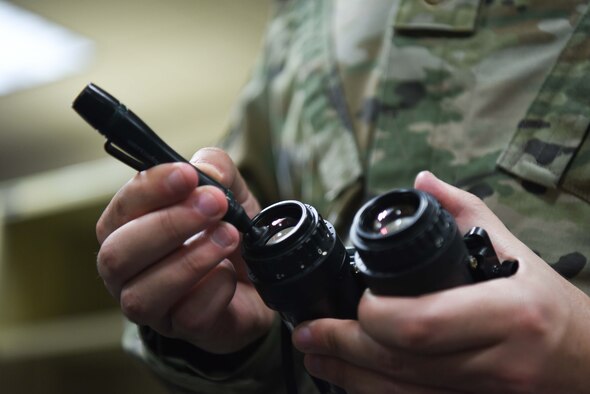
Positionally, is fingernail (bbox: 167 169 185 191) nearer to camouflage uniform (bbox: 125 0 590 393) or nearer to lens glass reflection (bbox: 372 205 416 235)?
lens glass reflection (bbox: 372 205 416 235)

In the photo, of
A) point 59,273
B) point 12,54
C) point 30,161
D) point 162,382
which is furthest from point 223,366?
point 30,161

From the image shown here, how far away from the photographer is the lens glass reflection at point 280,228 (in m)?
0.36

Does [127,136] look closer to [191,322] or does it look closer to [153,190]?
[153,190]

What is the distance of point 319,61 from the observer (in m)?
0.67

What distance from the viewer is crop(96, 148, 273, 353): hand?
370 millimetres

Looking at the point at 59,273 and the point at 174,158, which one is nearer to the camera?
the point at 174,158

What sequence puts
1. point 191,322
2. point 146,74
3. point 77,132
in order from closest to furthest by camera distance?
point 191,322 < point 146,74 < point 77,132

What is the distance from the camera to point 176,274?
Answer: 1.28 feet

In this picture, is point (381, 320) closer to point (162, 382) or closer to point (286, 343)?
point (286, 343)

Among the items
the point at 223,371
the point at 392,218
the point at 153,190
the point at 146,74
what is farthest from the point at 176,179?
the point at 146,74

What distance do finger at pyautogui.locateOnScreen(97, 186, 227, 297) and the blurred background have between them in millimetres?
513

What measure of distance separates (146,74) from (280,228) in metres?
1.90

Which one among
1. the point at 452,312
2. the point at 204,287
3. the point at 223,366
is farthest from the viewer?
the point at 223,366

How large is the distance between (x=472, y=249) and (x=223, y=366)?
0.92 feet
